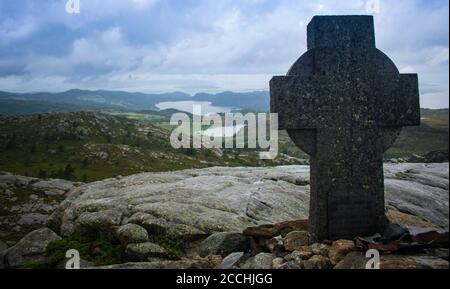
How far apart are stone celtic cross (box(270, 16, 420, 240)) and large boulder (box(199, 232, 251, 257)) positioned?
8.13 ft

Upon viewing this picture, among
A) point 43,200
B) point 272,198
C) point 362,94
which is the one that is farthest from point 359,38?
point 43,200

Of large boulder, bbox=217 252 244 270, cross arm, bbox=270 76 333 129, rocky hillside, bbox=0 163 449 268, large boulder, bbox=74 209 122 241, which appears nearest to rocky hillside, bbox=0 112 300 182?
rocky hillside, bbox=0 163 449 268

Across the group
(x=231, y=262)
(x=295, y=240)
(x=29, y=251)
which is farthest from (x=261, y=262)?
(x=29, y=251)

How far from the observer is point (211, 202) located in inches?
664

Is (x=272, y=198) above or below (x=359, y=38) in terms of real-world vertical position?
below

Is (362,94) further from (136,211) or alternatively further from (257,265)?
(136,211)

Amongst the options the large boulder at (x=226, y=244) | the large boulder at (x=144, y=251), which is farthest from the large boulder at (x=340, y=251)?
the large boulder at (x=144, y=251)

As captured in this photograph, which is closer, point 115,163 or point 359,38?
point 359,38

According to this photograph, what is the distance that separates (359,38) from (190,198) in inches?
423

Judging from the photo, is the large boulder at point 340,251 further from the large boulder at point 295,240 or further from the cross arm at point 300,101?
the cross arm at point 300,101

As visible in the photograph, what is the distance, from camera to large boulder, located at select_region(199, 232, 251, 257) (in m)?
11.3

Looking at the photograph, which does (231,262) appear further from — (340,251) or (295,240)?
(340,251)

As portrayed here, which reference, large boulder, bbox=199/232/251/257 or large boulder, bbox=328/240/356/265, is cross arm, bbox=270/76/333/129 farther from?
large boulder, bbox=199/232/251/257

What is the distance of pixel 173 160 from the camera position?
375ft
